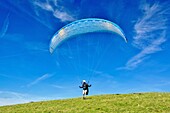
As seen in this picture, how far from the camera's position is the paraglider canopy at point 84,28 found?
1225 inches

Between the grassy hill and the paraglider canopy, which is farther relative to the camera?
the paraglider canopy

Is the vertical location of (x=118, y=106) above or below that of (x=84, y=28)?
below

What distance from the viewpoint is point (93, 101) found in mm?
31297

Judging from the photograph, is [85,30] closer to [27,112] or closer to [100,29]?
[100,29]

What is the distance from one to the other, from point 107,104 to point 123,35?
749 cm

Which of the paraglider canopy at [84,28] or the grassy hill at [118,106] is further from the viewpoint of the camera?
the paraglider canopy at [84,28]

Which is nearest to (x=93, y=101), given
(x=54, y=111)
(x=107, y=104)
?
(x=107, y=104)

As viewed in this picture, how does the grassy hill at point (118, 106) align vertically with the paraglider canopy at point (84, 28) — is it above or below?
below

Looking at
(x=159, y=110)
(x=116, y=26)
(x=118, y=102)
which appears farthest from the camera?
(x=116, y=26)

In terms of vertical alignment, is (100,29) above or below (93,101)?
above

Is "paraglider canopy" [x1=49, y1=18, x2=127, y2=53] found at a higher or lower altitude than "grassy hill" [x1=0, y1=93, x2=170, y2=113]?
higher

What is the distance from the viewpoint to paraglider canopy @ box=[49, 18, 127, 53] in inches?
1225

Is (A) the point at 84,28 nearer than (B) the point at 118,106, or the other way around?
(B) the point at 118,106

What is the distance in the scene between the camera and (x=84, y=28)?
32.2 m
